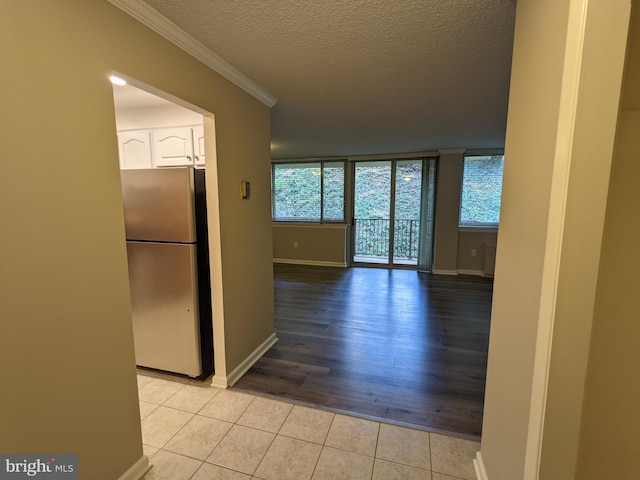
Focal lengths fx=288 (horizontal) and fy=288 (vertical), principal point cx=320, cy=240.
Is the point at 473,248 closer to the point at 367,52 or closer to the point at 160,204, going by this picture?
the point at 367,52

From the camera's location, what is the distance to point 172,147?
2.50m

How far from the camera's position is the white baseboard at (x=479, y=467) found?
4.57 ft

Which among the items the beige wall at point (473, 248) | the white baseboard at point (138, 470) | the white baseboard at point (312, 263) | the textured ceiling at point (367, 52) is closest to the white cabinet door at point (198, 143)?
the textured ceiling at point (367, 52)

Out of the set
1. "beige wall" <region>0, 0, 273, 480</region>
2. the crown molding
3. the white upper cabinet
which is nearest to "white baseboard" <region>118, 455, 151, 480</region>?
→ "beige wall" <region>0, 0, 273, 480</region>

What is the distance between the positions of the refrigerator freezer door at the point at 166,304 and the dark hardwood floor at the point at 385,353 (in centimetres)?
51

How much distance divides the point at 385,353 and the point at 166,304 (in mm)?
1912

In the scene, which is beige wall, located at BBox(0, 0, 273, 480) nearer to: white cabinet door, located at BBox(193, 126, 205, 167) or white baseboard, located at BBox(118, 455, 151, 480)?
white baseboard, located at BBox(118, 455, 151, 480)

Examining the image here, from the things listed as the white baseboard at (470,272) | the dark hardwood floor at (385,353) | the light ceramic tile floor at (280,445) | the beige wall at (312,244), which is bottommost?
the light ceramic tile floor at (280,445)

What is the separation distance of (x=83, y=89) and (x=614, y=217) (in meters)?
1.85

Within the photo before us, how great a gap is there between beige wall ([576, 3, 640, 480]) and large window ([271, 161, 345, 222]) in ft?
17.1

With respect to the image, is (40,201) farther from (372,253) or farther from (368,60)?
(372,253)

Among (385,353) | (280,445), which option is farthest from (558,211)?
(385,353)

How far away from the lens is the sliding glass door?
5453 mm

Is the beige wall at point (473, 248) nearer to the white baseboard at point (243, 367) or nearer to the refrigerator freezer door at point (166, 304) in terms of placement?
the white baseboard at point (243, 367)
